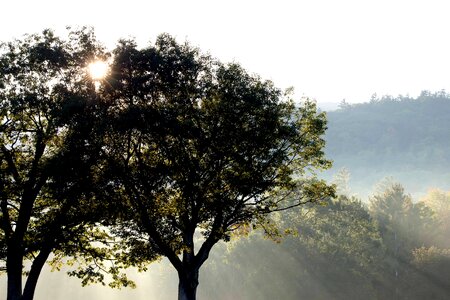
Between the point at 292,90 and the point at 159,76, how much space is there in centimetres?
773

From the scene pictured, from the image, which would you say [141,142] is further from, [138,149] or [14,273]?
[14,273]

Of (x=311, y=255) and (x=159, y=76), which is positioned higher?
(x=311, y=255)

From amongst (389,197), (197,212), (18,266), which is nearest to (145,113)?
(197,212)

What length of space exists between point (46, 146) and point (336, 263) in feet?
229

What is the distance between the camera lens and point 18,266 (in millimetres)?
26156

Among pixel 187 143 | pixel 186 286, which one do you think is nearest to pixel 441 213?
pixel 186 286

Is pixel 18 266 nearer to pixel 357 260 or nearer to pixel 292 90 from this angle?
pixel 292 90

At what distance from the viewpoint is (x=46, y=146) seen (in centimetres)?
2736

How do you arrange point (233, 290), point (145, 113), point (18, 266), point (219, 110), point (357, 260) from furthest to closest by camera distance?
point (233, 290), point (357, 260), point (18, 266), point (219, 110), point (145, 113)

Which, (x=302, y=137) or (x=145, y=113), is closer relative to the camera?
(x=145, y=113)

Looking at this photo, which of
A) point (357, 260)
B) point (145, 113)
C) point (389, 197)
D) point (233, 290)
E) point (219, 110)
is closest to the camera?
point (145, 113)

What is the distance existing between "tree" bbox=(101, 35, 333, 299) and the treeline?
55143 mm

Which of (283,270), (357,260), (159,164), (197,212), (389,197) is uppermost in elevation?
(389,197)

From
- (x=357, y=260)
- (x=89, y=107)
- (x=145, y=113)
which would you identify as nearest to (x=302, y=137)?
(x=145, y=113)
